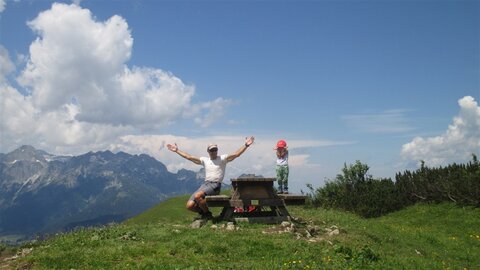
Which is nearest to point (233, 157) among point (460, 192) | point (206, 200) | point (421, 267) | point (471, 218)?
point (206, 200)

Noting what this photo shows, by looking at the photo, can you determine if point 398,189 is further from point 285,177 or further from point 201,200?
point 201,200

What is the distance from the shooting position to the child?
18484 mm

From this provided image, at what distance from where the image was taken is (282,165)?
61.2ft

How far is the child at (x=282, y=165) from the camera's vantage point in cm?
1848

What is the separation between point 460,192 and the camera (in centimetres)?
2736

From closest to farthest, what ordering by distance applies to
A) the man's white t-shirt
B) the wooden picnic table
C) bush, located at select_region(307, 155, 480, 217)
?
the wooden picnic table < the man's white t-shirt < bush, located at select_region(307, 155, 480, 217)

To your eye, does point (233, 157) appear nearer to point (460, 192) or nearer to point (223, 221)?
point (223, 221)

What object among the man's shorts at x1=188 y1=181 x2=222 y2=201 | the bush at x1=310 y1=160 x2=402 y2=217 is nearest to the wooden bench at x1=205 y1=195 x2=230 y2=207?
the man's shorts at x1=188 y1=181 x2=222 y2=201

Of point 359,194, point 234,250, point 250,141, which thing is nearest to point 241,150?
point 250,141

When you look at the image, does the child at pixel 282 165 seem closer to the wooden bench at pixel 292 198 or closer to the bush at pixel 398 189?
the wooden bench at pixel 292 198

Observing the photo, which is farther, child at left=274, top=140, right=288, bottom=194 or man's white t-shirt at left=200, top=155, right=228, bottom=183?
child at left=274, top=140, right=288, bottom=194

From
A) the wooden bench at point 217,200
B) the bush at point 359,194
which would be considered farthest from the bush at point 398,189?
the wooden bench at point 217,200

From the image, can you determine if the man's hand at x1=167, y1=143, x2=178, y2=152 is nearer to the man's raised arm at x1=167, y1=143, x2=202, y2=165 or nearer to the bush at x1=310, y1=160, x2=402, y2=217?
the man's raised arm at x1=167, y1=143, x2=202, y2=165

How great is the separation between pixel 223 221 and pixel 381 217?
665 inches
